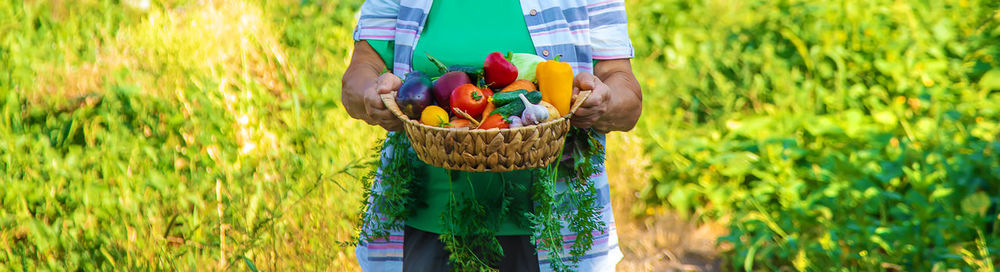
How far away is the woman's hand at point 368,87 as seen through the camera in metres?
1.82

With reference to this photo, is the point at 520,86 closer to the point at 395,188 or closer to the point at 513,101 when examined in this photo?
the point at 513,101

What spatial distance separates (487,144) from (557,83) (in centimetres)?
22

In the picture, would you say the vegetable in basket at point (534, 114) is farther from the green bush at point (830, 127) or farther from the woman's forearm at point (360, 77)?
the green bush at point (830, 127)

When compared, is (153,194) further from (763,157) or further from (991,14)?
Answer: (991,14)

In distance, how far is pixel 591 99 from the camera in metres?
1.78

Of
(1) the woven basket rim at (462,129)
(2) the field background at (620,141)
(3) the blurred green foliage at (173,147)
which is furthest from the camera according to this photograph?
(2) the field background at (620,141)

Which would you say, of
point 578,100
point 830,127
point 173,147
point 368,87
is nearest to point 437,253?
point 368,87

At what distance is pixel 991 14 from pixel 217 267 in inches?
160

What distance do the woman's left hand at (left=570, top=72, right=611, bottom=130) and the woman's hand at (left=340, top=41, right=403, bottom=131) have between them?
40cm

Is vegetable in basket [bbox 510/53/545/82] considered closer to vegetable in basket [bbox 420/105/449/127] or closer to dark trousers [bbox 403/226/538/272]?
vegetable in basket [bbox 420/105/449/127]

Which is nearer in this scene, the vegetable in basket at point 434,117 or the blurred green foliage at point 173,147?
the vegetable in basket at point 434,117

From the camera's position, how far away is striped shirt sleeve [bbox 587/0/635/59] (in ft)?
6.46

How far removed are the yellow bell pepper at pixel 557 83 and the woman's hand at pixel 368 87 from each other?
33 cm

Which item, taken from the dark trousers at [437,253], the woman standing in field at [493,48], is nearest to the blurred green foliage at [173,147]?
the dark trousers at [437,253]
